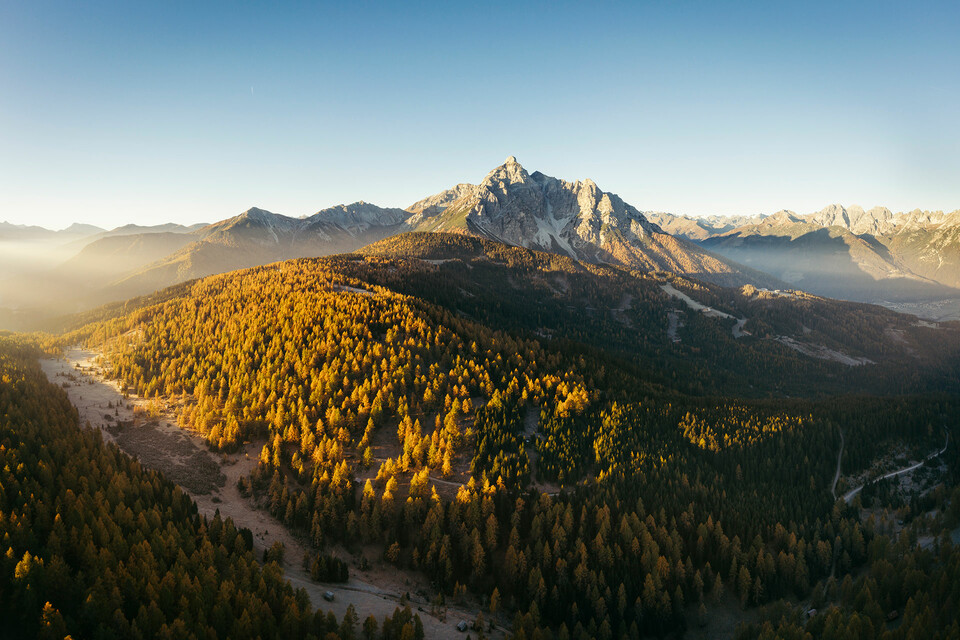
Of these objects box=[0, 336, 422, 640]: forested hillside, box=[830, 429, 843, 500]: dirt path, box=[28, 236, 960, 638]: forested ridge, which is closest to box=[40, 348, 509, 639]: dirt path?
box=[28, 236, 960, 638]: forested ridge

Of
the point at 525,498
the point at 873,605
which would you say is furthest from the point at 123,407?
the point at 873,605

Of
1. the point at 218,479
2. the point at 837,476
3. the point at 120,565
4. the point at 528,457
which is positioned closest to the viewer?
the point at 120,565

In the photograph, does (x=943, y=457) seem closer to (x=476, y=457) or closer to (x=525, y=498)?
(x=525, y=498)

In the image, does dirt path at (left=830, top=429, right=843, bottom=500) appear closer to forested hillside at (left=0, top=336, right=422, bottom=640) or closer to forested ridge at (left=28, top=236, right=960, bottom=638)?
forested ridge at (left=28, top=236, right=960, bottom=638)

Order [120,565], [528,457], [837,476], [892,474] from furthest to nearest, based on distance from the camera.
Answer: [837,476] → [528,457] → [892,474] → [120,565]

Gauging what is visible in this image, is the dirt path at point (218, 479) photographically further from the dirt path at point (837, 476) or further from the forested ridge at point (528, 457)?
the dirt path at point (837, 476)

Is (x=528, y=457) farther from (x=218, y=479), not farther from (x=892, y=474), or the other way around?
(x=892, y=474)

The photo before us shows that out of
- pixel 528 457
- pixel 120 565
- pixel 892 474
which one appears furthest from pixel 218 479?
pixel 892 474
